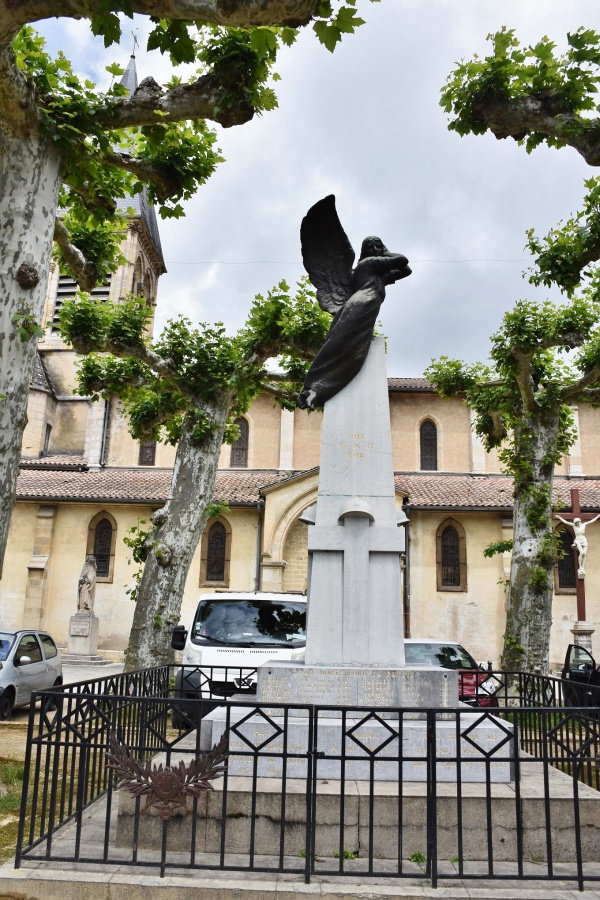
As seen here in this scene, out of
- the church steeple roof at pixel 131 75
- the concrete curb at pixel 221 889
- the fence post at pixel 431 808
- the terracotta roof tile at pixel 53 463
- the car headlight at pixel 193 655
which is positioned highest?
the church steeple roof at pixel 131 75

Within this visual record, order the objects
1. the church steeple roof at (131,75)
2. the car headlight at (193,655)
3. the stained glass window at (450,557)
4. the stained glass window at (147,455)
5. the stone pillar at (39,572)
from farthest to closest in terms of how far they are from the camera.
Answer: the church steeple roof at (131,75) < the stained glass window at (147,455) < the stone pillar at (39,572) < the stained glass window at (450,557) < the car headlight at (193,655)

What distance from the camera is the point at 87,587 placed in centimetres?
2331

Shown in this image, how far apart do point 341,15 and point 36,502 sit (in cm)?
2272

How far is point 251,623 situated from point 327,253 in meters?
5.94

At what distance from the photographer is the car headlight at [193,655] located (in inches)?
405

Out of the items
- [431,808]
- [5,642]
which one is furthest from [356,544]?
[5,642]

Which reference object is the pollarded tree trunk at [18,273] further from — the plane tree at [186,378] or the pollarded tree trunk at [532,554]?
the pollarded tree trunk at [532,554]

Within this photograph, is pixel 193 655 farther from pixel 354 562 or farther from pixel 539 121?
pixel 539 121

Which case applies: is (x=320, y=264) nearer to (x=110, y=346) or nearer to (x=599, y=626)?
(x=110, y=346)

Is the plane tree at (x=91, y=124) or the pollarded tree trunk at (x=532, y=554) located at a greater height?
the plane tree at (x=91, y=124)

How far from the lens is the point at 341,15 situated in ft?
16.9

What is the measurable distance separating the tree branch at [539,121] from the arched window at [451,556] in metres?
15.2

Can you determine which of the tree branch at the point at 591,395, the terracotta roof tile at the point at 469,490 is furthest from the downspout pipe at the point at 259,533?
the tree branch at the point at 591,395

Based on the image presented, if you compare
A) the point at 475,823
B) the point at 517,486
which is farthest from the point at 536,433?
the point at 475,823
